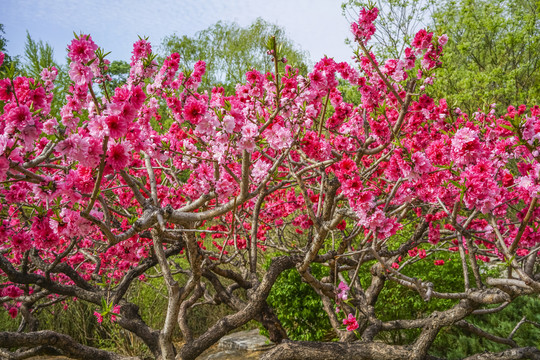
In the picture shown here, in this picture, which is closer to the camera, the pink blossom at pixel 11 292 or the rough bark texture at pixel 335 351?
the rough bark texture at pixel 335 351

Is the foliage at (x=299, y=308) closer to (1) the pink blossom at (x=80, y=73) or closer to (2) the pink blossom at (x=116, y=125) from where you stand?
(1) the pink blossom at (x=80, y=73)

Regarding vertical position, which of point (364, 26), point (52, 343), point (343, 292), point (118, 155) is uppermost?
point (364, 26)

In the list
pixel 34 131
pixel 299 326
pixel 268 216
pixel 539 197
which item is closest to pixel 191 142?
pixel 34 131

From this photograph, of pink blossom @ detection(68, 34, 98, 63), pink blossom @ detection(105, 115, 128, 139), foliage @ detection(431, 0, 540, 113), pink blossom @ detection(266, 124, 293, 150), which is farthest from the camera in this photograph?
foliage @ detection(431, 0, 540, 113)

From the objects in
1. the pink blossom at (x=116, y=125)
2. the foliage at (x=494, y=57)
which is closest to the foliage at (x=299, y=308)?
the pink blossom at (x=116, y=125)

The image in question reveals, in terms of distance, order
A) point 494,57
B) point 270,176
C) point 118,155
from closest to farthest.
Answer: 1. point 118,155
2. point 270,176
3. point 494,57

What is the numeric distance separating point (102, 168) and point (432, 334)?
2.96m

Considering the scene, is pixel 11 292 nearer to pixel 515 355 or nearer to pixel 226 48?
pixel 515 355

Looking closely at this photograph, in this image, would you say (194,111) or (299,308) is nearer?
(194,111)

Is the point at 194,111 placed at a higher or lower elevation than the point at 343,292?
higher

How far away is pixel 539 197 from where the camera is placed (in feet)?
7.17

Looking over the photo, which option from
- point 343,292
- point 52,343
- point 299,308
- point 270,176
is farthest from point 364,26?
point 299,308

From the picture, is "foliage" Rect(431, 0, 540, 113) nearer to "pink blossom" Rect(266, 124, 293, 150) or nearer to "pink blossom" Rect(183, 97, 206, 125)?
"pink blossom" Rect(266, 124, 293, 150)

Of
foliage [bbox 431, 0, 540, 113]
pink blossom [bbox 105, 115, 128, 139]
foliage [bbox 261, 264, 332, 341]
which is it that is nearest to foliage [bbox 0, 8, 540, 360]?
pink blossom [bbox 105, 115, 128, 139]
